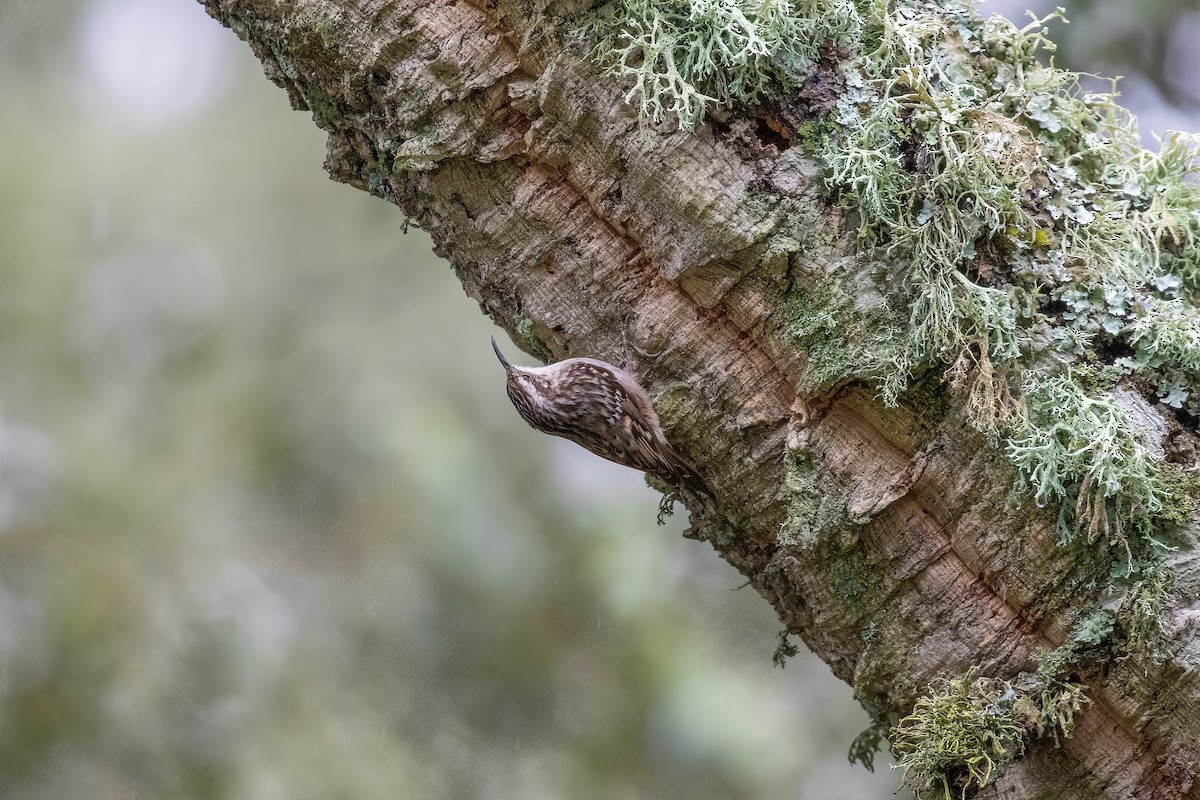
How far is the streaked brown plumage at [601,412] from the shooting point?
1959 mm

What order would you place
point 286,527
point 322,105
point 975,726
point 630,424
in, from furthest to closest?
point 286,527 < point 630,424 < point 322,105 < point 975,726

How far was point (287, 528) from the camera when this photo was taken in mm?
3957

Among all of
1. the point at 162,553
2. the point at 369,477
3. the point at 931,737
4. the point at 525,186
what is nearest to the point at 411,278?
the point at 369,477

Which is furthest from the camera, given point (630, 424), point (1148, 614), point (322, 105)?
point (630, 424)

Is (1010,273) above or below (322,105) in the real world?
below

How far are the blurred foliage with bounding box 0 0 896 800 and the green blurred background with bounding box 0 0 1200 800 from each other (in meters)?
0.01

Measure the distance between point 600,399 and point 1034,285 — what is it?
38.2 inches

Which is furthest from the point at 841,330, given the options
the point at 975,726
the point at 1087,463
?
the point at 975,726

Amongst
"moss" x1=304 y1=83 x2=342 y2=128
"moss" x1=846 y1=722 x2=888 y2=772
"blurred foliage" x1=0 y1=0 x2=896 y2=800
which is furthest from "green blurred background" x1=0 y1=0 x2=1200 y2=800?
"moss" x1=304 y1=83 x2=342 y2=128

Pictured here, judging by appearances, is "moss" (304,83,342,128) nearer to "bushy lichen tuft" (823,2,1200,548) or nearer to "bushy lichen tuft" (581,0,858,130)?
"bushy lichen tuft" (581,0,858,130)

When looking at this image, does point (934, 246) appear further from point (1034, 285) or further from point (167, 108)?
point (167, 108)

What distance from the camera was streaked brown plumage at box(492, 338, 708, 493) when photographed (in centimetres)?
196

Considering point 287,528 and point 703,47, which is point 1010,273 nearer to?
point 703,47

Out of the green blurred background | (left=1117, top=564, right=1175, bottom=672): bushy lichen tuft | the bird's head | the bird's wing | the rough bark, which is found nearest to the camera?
(left=1117, top=564, right=1175, bottom=672): bushy lichen tuft
